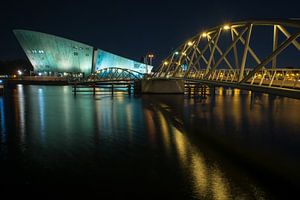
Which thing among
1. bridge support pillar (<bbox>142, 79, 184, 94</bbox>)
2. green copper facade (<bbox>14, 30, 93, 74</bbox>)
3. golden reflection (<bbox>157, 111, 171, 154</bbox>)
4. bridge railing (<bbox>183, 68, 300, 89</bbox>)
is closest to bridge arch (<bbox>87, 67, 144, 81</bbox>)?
bridge support pillar (<bbox>142, 79, 184, 94</bbox>)

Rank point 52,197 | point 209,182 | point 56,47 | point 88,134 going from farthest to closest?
1. point 56,47
2. point 88,134
3. point 209,182
4. point 52,197

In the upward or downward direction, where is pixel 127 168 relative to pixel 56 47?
downward

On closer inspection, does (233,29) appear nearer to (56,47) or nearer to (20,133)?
(20,133)

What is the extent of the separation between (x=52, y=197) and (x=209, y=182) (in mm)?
6467

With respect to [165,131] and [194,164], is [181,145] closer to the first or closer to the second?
[194,164]

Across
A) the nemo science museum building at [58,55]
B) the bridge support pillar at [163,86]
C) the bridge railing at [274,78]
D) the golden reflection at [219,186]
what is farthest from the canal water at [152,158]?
the nemo science museum building at [58,55]

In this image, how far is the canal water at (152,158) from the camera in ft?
38.9

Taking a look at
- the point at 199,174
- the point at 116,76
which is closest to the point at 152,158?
the point at 199,174

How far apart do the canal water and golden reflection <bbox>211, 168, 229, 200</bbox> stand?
0.13 feet

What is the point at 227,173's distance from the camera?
13.6 meters

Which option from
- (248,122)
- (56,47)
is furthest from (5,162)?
(56,47)

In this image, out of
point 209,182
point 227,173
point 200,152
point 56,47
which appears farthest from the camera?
point 56,47

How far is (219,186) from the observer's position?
11961 mm

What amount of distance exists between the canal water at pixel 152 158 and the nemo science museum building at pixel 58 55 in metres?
102
